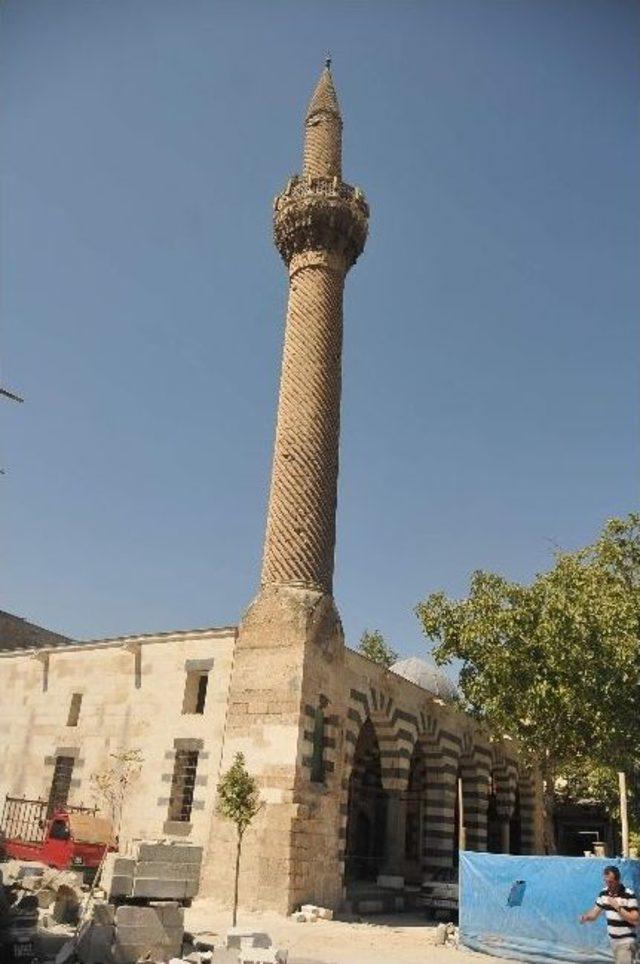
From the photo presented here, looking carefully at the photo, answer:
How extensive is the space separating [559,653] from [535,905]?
783 cm

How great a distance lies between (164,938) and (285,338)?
1572 centimetres

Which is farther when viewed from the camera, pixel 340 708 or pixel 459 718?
pixel 459 718

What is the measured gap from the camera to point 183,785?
17.8 metres

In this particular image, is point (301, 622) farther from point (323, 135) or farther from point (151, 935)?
point (323, 135)

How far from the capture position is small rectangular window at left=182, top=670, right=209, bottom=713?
18.6m

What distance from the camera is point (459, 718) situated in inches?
977

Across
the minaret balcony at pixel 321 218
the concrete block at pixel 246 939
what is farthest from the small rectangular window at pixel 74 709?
the minaret balcony at pixel 321 218

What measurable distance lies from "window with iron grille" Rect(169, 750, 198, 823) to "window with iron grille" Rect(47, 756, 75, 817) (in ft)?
12.5

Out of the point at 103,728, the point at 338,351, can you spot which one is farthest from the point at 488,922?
the point at 338,351

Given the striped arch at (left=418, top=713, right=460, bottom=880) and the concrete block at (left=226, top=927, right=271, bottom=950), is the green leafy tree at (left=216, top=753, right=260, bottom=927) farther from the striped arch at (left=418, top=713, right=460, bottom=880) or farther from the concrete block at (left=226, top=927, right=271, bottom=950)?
the striped arch at (left=418, top=713, right=460, bottom=880)

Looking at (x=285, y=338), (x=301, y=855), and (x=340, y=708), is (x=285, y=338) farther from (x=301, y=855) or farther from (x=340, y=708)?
(x=301, y=855)

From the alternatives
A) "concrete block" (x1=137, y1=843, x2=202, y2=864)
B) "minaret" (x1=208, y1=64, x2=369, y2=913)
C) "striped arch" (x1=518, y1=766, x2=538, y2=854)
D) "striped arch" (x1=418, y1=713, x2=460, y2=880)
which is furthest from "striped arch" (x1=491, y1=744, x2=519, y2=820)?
"concrete block" (x1=137, y1=843, x2=202, y2=864)

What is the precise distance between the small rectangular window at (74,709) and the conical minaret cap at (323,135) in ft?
55.6

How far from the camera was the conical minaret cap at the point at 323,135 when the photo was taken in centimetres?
2338
